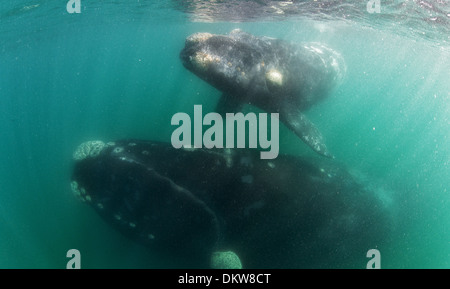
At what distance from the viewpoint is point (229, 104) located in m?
9.35

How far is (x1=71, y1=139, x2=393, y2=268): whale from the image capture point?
7.96 metres

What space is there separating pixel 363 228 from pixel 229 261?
487 cm

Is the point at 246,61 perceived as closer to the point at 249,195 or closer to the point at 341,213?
the point at 249,195

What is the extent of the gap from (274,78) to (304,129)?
190 centimetres

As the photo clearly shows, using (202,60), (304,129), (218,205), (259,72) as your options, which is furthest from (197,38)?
(218,205)

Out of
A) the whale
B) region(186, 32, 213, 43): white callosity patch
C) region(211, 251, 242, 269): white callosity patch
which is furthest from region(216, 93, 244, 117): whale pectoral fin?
region(211, 251, 242, 269): white callosity patch

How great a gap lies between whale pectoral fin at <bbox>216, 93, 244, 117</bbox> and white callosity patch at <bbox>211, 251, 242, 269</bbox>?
4.44 m

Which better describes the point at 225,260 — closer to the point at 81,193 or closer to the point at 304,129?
the point at 304,129

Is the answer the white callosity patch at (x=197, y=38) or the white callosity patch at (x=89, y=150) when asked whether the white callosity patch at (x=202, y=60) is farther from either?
the white callosity patch at (x=89, y=150)

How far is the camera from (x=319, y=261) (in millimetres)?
8734
